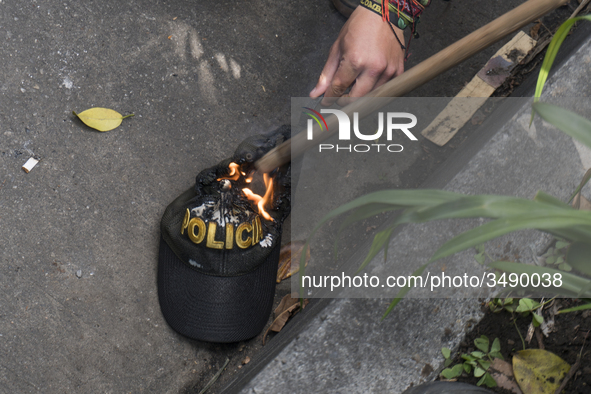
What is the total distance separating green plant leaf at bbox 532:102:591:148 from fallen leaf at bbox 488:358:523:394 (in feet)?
2.39

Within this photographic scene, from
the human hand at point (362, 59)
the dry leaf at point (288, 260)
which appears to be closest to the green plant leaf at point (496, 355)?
the dry leaf at point (288, 260)

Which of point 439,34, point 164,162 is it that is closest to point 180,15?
point 164,162

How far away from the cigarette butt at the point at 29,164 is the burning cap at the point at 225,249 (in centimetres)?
59

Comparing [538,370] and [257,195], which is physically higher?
[538,370]

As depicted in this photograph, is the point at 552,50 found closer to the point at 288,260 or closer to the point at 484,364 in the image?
the point at 484,364

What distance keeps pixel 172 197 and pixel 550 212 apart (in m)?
1.48

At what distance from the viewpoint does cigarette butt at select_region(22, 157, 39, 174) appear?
1762 millimetres

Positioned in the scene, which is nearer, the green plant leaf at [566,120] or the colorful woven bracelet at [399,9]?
the green plant leaf at [566,120]

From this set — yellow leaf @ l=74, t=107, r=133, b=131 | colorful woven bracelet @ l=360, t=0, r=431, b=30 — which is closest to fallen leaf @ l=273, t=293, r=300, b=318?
yellow leaf @ l=74, t=107, r=133, b=131

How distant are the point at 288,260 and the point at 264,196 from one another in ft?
1.13

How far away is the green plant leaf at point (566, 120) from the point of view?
792 millimetres

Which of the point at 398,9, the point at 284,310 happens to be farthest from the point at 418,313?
the point at 398,9

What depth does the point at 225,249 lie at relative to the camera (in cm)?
157

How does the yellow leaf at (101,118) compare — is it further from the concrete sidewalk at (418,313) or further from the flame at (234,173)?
the concrete sidewalk at (418,313)
